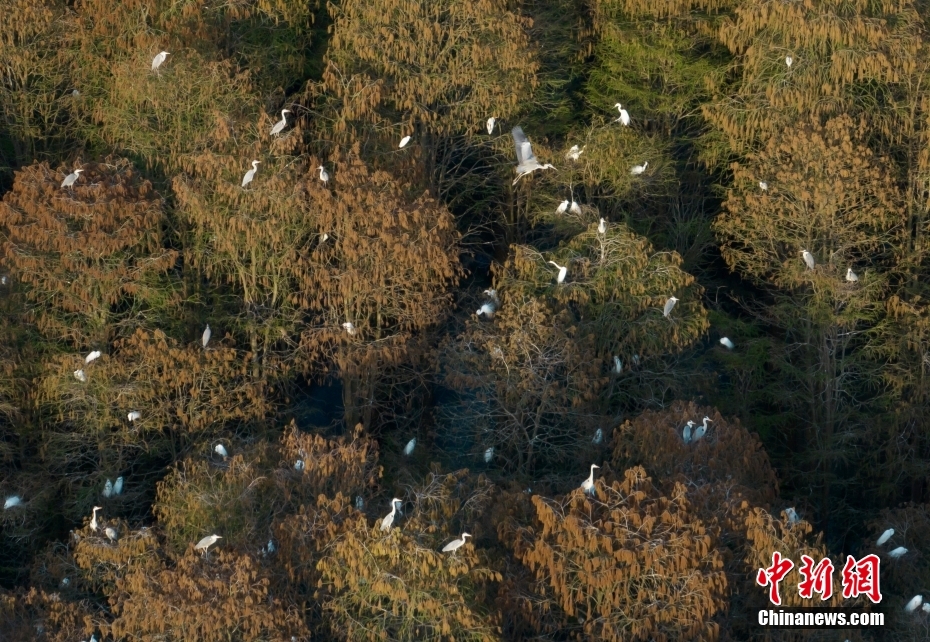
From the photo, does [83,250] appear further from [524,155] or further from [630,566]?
[630,566]

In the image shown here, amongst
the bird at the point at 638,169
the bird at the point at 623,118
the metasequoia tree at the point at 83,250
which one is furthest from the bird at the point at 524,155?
the metasequoia tree at the point at 83,250

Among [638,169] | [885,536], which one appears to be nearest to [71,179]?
[638,169]

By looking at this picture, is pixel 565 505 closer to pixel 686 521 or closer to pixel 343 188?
pixel 686 521

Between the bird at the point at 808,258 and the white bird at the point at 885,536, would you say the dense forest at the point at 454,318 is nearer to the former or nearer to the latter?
the bird at the point at 808,258

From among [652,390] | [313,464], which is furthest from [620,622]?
[652,390]

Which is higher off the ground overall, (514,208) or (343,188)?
(343,188)
